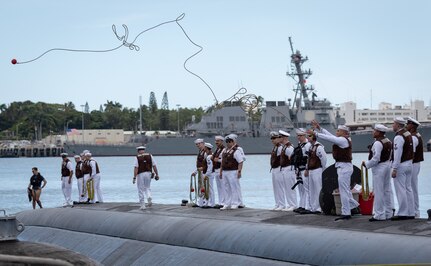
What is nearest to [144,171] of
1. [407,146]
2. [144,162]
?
[144,162]

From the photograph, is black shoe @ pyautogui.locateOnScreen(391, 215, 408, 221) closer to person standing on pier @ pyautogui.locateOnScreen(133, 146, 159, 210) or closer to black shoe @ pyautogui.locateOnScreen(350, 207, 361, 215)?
black shoe @ pyautogui.locateOnScreen(350, 207, 361, 215)

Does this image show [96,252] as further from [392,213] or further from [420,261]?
[420,261]

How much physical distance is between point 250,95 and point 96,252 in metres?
7.45

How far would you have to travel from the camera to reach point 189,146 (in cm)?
14325

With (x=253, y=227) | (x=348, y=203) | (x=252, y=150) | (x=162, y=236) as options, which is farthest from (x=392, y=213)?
(x=252, y=150)

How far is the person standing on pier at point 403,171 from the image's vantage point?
1532 cm

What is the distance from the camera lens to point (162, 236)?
18547mm

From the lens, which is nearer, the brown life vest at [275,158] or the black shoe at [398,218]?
the black shoe at [398,218]

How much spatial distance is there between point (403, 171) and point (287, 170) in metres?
5.34

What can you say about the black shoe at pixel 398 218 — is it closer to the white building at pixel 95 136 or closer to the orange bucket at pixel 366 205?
the orange bucket at pixel 366 205

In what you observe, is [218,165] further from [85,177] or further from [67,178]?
[67,178]

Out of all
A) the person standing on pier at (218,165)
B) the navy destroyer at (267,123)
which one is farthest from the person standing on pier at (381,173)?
the navy destroyer at (267,123)

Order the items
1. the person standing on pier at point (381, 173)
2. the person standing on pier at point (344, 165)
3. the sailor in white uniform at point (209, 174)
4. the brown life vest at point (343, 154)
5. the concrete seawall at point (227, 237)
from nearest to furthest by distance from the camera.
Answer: the concrete seawall at point (227, 237) < the person standing on pier at point (381, 173) < the person standing on pier at point (344, 165) < the brown life vest at point (343, 154) < the sailor in white uniform at point (209, 174)

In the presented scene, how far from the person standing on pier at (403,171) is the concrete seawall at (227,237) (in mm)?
496
